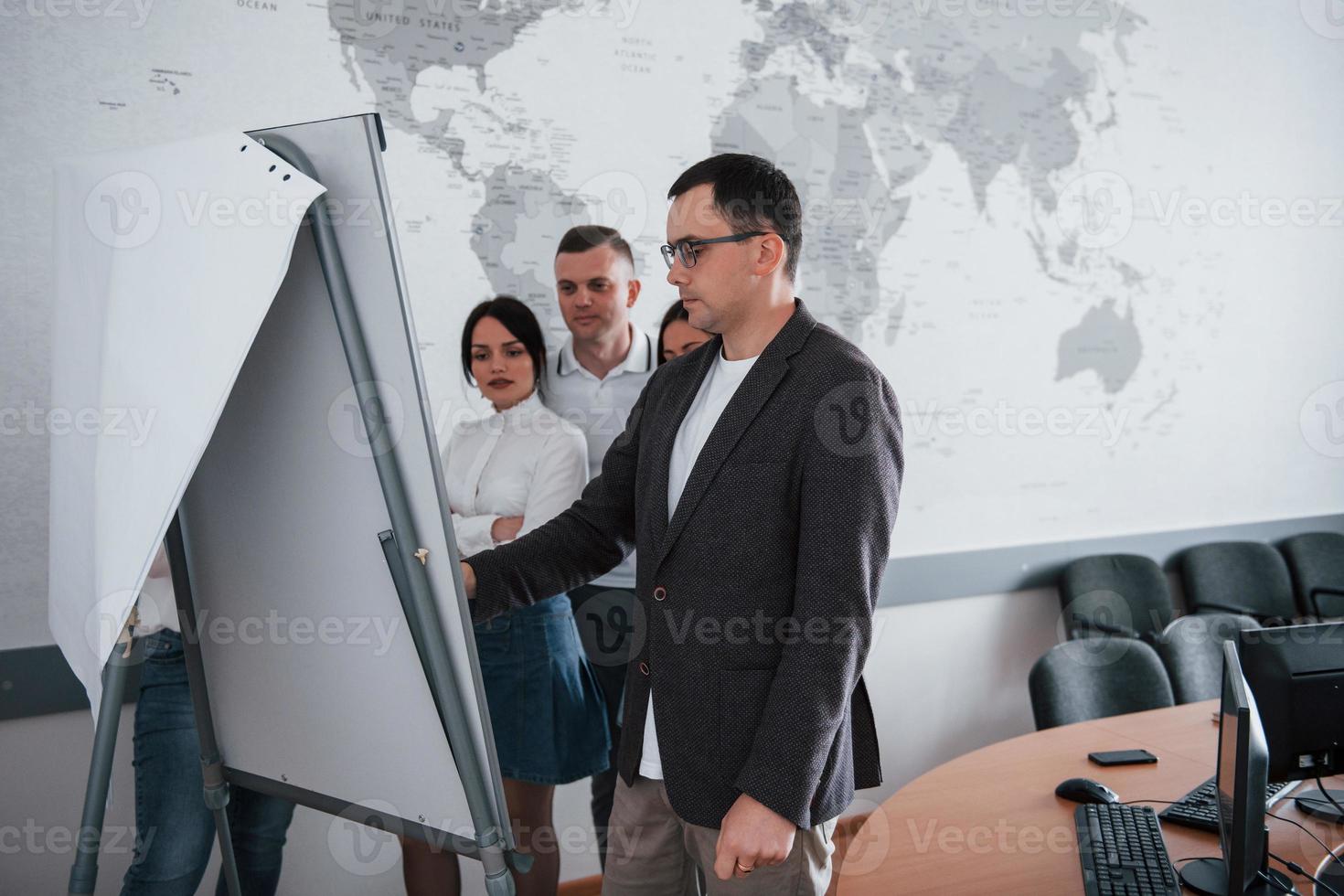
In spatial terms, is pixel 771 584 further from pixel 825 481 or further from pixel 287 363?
pixel 287 363

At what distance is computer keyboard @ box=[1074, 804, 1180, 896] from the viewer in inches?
52.2

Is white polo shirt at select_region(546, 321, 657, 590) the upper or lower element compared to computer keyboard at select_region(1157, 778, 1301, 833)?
upper


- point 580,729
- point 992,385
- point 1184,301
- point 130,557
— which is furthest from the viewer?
point 1184,301

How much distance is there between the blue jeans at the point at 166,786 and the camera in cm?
172

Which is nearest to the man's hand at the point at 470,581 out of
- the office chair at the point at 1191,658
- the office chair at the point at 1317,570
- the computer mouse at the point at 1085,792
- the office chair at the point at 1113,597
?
the computer mouse at the point at 1085,792

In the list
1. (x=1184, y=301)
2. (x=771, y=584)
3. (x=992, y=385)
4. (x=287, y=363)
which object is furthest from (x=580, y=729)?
(x=1184, y=301)

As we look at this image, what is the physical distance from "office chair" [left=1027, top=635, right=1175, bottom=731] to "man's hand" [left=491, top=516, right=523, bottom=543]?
1.36 meters

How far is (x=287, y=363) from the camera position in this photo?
47.4 inches

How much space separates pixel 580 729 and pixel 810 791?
99cm

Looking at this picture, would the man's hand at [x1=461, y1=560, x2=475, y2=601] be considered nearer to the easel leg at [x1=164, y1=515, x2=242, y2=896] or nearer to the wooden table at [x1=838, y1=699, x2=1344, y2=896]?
the easel leg at [x1=164, y1=515, x2=242, y2=896]

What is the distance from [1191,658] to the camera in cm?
277

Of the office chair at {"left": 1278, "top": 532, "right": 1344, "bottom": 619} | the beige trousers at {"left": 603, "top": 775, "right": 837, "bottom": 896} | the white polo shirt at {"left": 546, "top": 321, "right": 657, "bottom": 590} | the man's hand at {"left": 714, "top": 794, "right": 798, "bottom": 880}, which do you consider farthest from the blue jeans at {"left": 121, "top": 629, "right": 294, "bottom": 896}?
the office chair at {"left": 1278, "top": 532, "right": 1344, "bottom": 619}

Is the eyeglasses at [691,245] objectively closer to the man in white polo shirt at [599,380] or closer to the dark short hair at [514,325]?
the dark short hair at [514,325]

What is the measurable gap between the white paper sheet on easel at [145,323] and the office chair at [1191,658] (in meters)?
2.71
